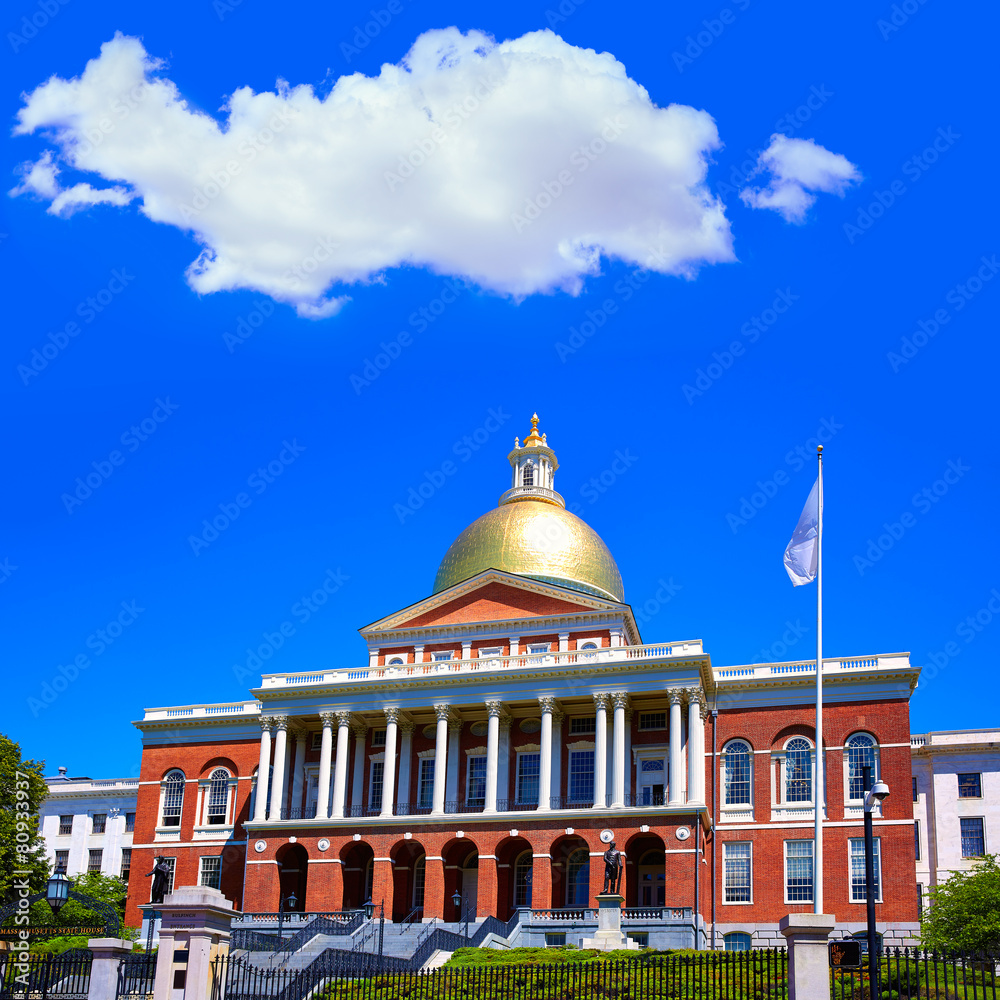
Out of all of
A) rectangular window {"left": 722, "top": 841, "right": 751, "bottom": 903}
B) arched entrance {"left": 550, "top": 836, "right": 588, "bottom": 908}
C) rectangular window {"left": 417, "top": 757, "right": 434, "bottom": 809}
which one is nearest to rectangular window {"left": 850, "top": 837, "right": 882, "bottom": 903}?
rectangular window {"left": 722, "top": 841, "right": 751, "bottom": 903}

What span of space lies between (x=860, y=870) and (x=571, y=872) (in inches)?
519

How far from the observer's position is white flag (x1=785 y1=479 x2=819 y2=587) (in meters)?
46.5

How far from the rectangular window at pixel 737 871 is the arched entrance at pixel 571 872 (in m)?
6.41

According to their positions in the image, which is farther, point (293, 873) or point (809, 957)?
point (293, 873)

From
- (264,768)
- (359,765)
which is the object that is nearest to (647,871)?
(359,765)

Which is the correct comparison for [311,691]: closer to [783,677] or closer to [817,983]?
[783,677]

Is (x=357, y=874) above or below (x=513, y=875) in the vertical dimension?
above

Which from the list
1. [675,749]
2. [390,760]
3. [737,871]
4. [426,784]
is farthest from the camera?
[426,784]

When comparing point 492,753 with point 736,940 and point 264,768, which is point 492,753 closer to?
point 264,768

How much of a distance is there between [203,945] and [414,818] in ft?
110

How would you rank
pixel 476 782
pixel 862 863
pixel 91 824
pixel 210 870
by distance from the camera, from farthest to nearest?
pixel 91 824
pixel 210 870
pixel 476 782
pixel 862 863

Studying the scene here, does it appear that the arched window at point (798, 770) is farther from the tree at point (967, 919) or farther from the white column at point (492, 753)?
the white column at point (492, 753)

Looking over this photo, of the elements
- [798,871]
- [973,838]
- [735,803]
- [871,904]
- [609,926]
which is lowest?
[871,904]

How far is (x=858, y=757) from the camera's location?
192ft
